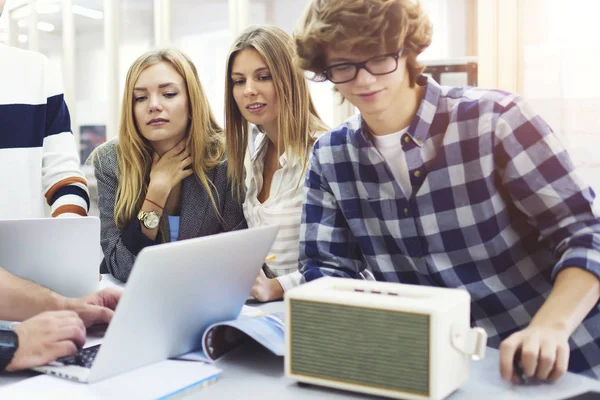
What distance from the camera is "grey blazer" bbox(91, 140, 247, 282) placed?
1.88 meters

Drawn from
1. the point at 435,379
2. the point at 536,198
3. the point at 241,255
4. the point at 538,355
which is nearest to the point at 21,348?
the point at 241,255

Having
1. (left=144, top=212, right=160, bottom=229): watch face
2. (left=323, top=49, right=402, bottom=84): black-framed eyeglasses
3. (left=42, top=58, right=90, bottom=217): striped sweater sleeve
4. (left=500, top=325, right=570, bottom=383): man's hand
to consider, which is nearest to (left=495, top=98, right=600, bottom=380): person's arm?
(left=500, top=325, right=570, bottom=383): man's hand

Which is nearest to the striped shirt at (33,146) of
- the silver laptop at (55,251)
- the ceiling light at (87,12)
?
the silver laptop at (55,251)

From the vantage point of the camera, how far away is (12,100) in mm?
1873

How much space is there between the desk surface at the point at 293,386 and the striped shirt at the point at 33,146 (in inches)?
41.7

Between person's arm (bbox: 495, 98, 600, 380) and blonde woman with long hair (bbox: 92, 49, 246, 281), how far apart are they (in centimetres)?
99

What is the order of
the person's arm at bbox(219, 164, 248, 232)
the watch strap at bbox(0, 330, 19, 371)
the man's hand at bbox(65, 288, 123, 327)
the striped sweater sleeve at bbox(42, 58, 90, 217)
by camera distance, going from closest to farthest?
the watch strap at bbox(0, 330, 19, 371)
the man's hand at bbox(65, 288, 123, 327)
the striped sweater sleeve at bbox(42, 58, 90, 217)
the person's arm at bbox(219, 164, 248, 232)

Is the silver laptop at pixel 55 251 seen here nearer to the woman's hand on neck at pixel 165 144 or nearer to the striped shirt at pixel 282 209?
the striped shirt at pixel 282 209

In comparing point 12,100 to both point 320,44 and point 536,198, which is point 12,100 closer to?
point 320,44

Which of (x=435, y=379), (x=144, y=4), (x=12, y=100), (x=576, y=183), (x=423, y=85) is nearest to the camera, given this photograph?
(x=435, y=379)

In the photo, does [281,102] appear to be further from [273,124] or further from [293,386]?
[293,386]

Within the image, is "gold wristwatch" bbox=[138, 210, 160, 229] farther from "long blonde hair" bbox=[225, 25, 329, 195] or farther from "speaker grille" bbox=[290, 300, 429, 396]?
"speaker grille" bbox=[290, 300, 429, 396]

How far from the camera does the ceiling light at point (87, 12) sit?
365 cm

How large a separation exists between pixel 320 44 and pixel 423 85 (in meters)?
0.25
